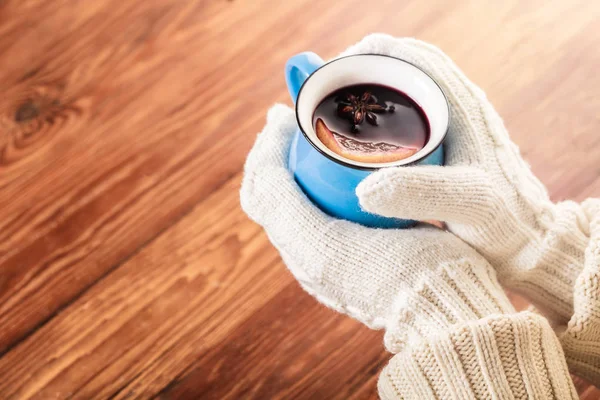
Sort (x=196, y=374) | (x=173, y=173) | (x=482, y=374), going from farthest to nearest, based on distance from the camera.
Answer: (x=173, y=173)
(x=196, y=374)
(x=482, y=374)

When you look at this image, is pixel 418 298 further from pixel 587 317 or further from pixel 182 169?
pixel 182 169

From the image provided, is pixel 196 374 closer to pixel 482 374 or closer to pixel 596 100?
pixel 482 374

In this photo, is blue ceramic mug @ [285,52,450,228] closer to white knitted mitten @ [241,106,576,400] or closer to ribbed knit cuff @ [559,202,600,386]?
white knitted mitten @ [241,106,576,400]

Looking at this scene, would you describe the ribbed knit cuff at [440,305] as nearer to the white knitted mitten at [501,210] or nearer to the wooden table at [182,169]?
the white knitted mitten at [501,210]

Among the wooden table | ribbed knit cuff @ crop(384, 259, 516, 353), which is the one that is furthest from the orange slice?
the wooden table

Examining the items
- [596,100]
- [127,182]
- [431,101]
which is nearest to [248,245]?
[127,182]

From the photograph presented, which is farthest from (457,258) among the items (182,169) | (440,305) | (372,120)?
(182,169)
